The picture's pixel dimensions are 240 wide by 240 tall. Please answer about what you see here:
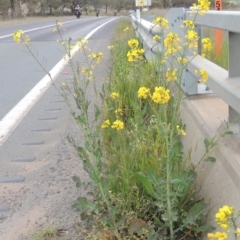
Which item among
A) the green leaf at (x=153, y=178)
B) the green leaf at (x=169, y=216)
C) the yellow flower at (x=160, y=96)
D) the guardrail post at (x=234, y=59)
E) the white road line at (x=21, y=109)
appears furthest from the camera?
the white road line at (x=21, y=109)

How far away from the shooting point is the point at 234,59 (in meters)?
3.30

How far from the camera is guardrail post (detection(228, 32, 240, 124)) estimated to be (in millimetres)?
3236

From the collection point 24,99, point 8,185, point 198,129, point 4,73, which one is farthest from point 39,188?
point 4,73

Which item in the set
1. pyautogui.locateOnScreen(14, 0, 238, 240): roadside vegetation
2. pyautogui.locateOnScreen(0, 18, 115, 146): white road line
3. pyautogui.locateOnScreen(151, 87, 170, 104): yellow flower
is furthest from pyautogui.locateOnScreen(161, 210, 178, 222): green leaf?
pyautogui.locateOnScreen(0, 18, 115, 146): white road line

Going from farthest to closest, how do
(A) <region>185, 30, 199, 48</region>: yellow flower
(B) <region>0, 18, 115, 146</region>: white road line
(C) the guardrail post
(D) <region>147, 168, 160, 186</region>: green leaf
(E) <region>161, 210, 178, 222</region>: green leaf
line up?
(B) <region>0, 18, 115, 146</region>: white road line
(C) the guardrail post
(A) <region>185, 30, 199, 48</region>: yellow flower
(D) <region>147, 168, 160, 186</region>: green leaf
(E) <region>161, 210, 178, 222</region>: green leaf

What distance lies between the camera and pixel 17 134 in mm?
5645

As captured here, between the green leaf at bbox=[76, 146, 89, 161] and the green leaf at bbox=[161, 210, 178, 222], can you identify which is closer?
the green leaf at bbox=[161, 210, 178, 222]

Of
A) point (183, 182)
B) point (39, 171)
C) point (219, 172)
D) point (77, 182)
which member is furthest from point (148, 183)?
point (39, 171)

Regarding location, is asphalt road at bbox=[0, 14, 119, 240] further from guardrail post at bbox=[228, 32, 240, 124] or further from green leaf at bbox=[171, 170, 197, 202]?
guardrail post at bbox=[228, 32, 240, 124]

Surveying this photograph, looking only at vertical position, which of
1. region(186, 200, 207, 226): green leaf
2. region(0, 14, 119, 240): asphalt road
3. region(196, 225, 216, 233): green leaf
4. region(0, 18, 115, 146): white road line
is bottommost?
region(0, 18, 115, 146): white road line

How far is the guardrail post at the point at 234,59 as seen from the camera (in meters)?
3.24

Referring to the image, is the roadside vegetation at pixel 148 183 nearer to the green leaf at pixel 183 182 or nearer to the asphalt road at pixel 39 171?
the green leaf at pixel 183 182

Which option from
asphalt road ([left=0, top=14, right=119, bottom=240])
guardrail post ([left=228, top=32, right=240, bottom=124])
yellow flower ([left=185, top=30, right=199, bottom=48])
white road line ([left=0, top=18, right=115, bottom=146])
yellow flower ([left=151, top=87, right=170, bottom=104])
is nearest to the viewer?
yellow flower ([left=151, top=87, right=170, bottom=104])

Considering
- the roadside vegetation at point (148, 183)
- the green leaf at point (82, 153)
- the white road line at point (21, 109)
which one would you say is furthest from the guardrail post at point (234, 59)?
the white road line at point (21, 109)
